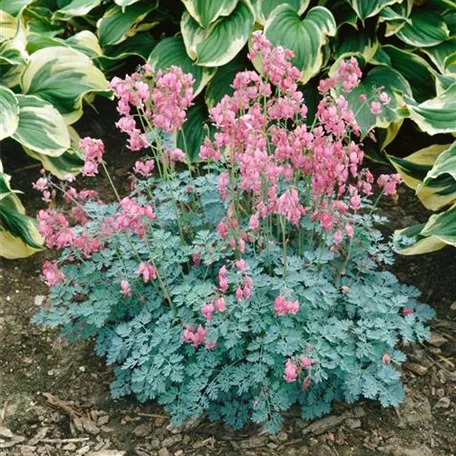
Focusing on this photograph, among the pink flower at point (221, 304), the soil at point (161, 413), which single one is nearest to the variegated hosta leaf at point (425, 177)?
the soil at point (161, 413)

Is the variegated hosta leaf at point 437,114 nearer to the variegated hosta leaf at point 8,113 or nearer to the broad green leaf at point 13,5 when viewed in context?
the variegated hosta leaf at point 8,113

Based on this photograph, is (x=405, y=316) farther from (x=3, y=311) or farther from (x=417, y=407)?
(x=3, y=311)

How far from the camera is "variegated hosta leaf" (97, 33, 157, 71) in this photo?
11.3 feet

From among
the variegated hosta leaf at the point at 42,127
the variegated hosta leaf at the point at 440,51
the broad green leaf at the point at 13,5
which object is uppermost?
the variegated hosta leaf at the point at 440,51

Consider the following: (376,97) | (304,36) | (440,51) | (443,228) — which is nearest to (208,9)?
(304,36)

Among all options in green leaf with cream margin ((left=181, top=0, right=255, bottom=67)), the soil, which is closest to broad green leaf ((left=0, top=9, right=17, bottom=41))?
green leaf with cream margin ((left=181, top=0, right=255, bottom=67))

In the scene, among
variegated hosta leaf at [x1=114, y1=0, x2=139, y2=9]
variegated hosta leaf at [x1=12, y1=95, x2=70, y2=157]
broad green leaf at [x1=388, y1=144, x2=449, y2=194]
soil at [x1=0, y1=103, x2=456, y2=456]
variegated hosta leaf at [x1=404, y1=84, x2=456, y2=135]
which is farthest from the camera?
variegated hosta leaf at [x1=114, y1=0, x2=139, y2=9]

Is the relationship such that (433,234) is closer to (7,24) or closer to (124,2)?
(124,2)

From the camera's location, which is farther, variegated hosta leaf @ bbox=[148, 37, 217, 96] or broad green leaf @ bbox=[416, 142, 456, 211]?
variegated hosta leaf @ bbox=[148, 37, 217, 96]

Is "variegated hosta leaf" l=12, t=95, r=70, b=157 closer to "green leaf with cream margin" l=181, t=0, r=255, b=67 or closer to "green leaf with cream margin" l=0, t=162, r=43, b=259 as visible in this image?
"green leaf with cream margin" l=0, t=162, r=43, b=259

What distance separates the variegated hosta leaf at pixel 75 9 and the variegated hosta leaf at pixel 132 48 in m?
0.19

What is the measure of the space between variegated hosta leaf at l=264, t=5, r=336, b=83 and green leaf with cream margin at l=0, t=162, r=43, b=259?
1173mm

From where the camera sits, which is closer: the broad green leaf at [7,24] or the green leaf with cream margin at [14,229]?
the green leaf with cream margin at [14,229]

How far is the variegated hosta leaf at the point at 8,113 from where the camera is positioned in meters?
2.84
